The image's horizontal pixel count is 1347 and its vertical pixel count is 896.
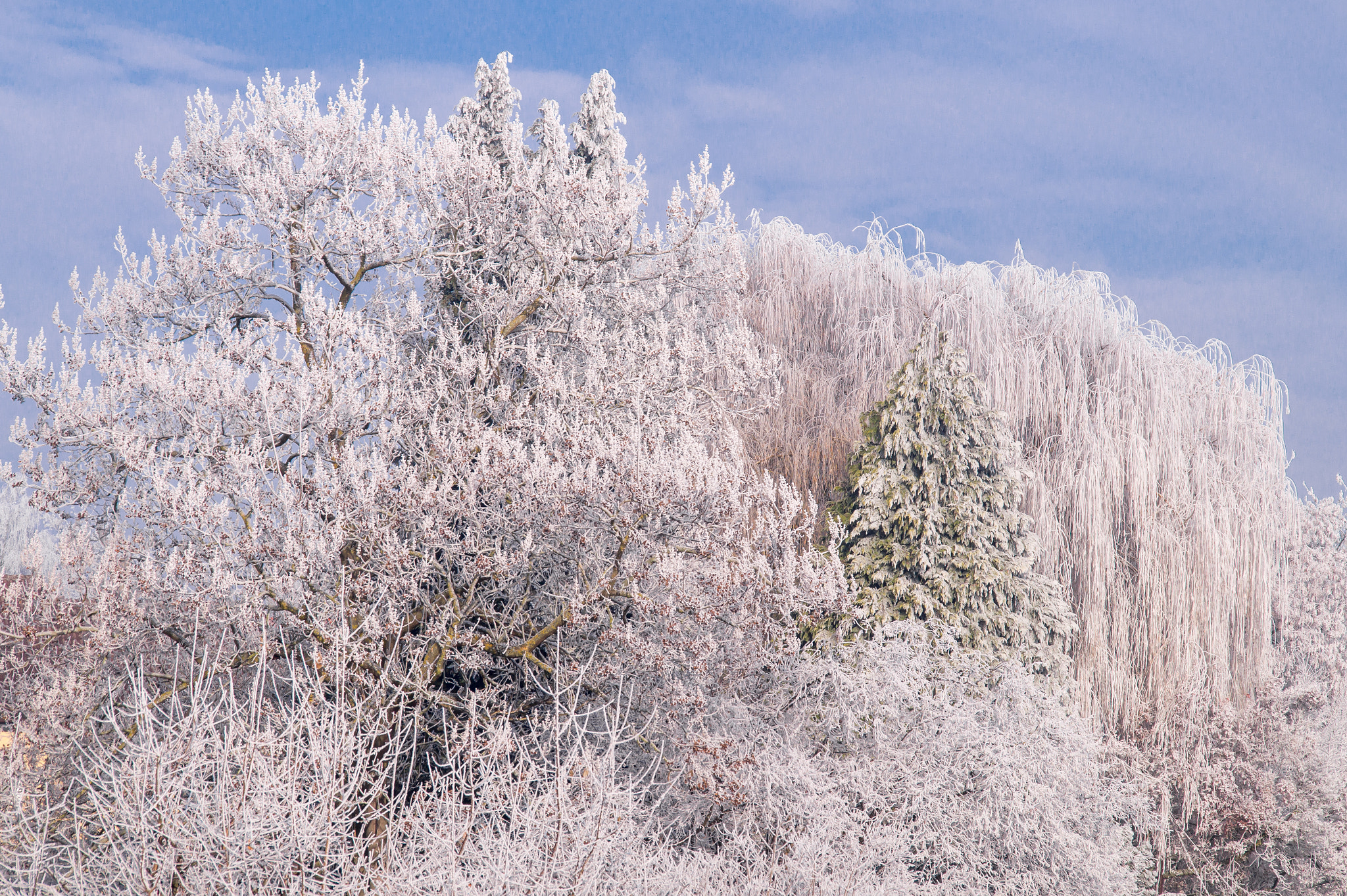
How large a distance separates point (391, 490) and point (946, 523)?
656 cm

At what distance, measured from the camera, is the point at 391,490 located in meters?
8.41

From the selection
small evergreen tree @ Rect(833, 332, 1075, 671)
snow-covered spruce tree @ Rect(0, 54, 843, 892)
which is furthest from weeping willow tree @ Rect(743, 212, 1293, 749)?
snow-covered spruce tree @ Rect(0, 54, 843, 892)

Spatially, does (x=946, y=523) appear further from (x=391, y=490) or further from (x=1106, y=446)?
(x=391, y=490)

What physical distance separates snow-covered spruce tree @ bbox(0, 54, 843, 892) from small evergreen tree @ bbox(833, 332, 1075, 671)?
168 centimetres

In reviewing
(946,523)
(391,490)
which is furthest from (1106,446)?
(391,490)

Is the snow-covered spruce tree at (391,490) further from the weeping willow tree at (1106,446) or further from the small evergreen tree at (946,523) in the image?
the weeping willow tree at (1106,446)

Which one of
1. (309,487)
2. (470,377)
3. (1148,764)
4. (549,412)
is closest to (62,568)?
(309,487)

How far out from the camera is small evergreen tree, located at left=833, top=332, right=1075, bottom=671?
36.5ft

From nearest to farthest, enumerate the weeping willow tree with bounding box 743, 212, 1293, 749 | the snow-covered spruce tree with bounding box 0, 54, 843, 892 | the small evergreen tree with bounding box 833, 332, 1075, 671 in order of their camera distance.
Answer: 1. the snow-covered spruce tree with bounding box 0, 54, 843, 892
2. the small evergreen tree with bounding box 833, 332, 1075, 671
3. the weeping willow tree with bounding box 743, 212, 1293, 749

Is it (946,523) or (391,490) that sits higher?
(946,523)

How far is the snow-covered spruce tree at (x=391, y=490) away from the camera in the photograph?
26.2ft

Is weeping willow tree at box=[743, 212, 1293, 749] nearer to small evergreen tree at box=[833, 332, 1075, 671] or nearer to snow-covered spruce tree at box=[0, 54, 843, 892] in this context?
small evergreen tree at box=[833, 332, 1075, 671]

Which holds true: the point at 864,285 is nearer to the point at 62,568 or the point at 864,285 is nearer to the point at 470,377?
the point at 470,377

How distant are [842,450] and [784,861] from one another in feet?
25.8
